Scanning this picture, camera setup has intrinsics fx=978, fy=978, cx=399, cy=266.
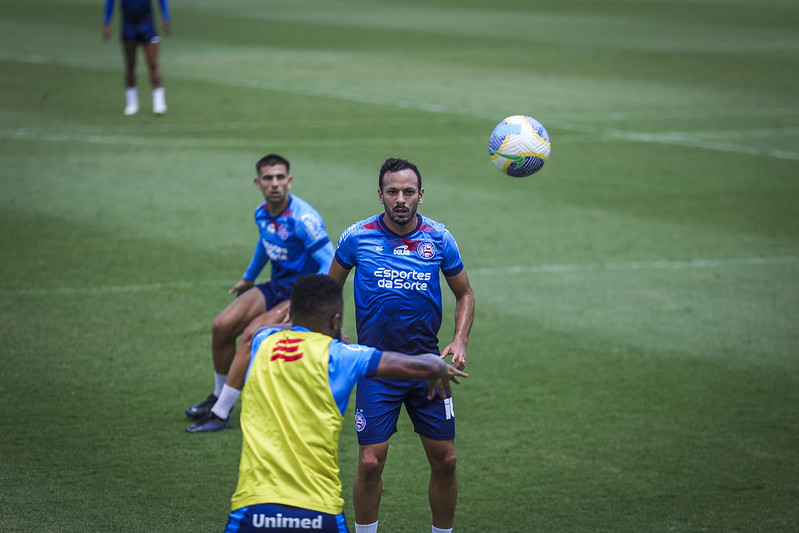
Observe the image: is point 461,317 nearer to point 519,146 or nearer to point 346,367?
point 346,367

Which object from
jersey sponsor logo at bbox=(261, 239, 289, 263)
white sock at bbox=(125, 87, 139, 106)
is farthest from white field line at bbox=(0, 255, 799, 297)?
white sock at bbox=(125, 87, 139, 106)

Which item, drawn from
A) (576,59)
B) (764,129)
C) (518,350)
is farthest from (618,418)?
(576,59)

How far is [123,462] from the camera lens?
7.46 metres

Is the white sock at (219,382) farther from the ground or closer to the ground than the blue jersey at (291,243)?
closer to the ground

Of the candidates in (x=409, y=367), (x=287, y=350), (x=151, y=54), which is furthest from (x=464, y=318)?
(x=151, y=54)

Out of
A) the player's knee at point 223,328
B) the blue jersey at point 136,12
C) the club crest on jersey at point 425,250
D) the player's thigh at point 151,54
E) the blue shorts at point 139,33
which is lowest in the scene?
the player's knee at point 223,328

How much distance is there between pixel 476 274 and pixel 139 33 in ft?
38.5

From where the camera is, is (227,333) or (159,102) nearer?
(227,333)

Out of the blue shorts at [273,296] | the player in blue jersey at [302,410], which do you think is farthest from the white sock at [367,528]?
the blue shorts at [273,296]

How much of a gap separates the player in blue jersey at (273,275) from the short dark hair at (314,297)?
3.10 metres

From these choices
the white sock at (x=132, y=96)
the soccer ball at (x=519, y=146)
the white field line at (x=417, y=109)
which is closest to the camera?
the soccer ball at (x=519, y=146)

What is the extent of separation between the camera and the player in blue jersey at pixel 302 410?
461 centimetres

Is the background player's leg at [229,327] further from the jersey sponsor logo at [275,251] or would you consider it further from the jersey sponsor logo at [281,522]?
the jersey sponsor logo at [281,522]

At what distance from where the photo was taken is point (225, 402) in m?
8.03
